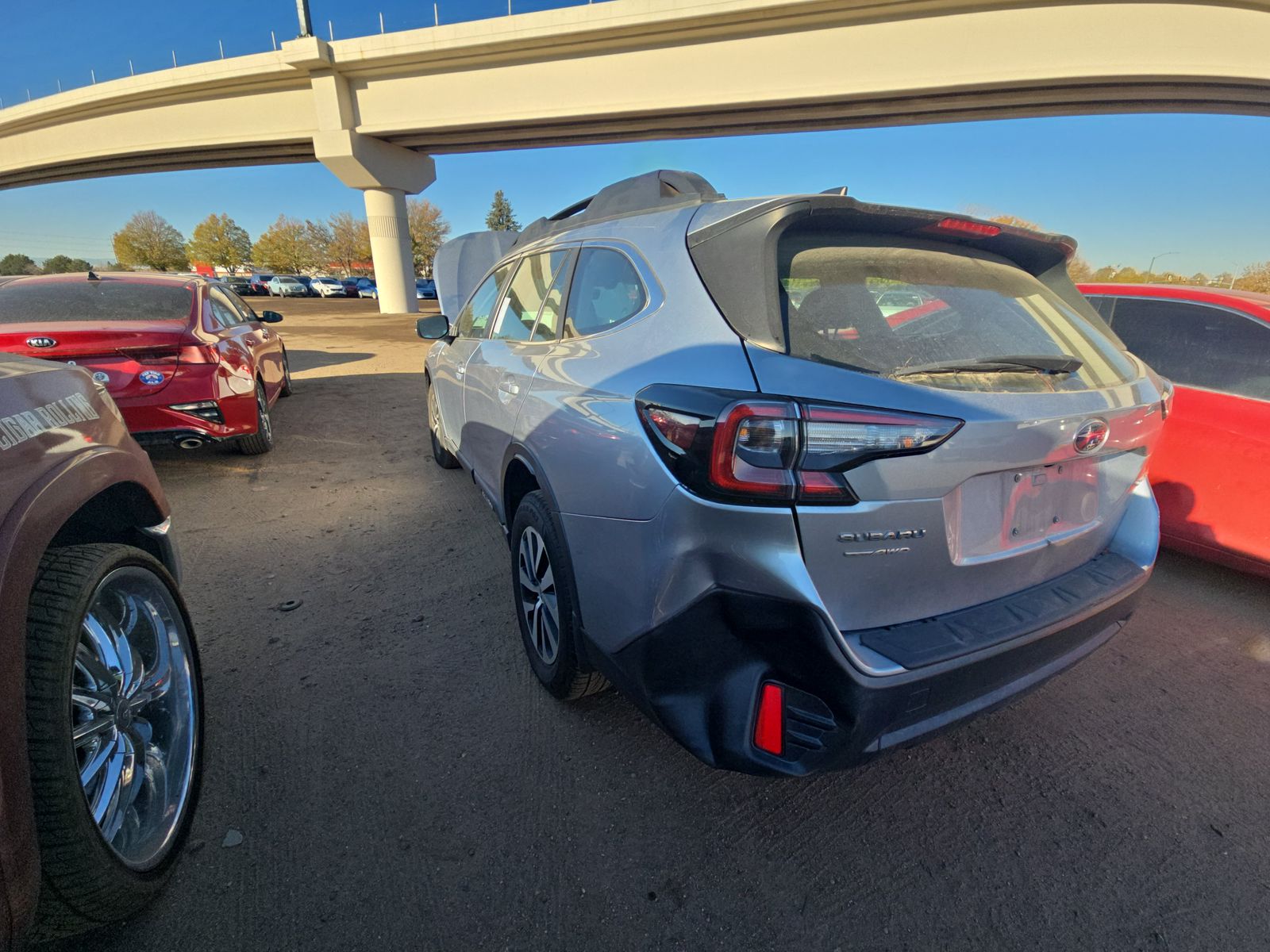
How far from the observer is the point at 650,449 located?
5.35ft

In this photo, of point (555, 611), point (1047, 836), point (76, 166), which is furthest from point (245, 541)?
point (76, 166)

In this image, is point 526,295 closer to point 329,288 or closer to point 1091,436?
point 1091,436

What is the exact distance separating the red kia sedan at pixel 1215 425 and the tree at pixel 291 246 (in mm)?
86781

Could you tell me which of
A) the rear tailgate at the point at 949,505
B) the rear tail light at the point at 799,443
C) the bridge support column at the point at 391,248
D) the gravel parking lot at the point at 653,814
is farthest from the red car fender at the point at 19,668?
the bridge support column at the point at 391,248

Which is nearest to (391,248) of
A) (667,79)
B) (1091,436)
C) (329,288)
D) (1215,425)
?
(667,79)

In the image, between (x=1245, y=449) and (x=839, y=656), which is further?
(x=1245, y=449)

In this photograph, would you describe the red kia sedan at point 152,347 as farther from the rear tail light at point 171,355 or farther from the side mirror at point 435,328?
the side mirror at point 435,328

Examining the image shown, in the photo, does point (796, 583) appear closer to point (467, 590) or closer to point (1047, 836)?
point (1047, 836)

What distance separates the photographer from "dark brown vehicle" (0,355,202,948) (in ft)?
4.10

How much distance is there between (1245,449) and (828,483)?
11.0 feet

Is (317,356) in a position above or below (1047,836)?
below

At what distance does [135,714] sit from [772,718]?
184 centimetres

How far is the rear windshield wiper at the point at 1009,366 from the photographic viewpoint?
1571 millimetres

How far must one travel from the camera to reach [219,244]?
251 feet
